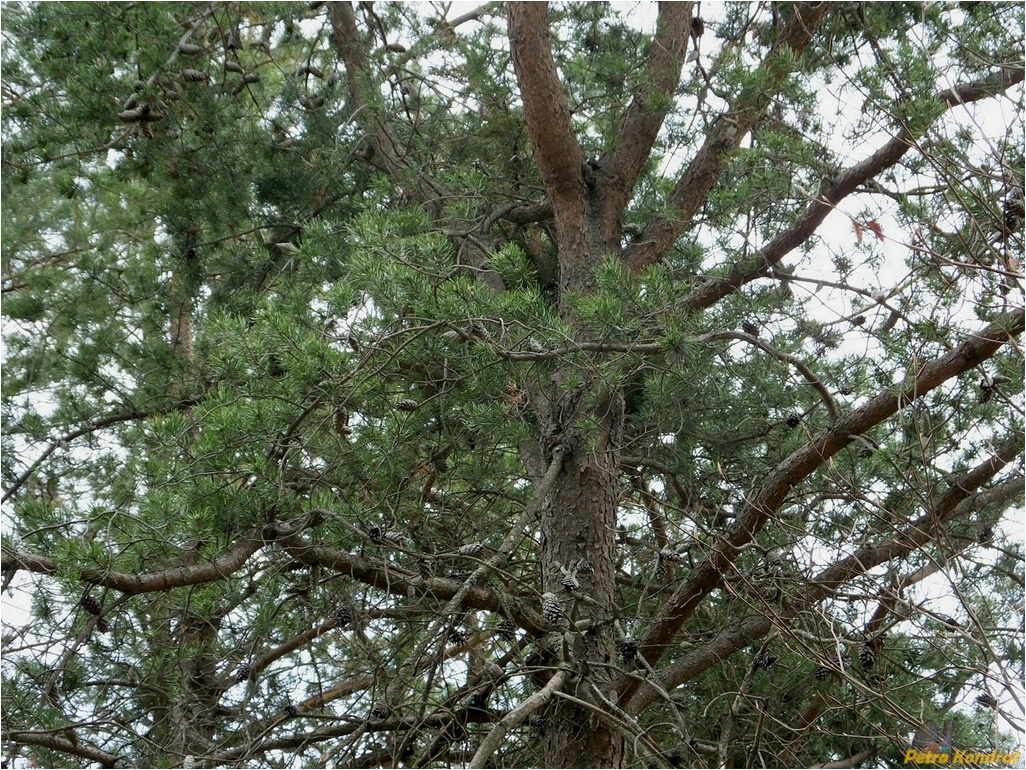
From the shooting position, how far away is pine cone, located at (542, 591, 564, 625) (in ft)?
9.74

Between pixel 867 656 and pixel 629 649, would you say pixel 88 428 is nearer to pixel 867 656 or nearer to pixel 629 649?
pixel 629 649

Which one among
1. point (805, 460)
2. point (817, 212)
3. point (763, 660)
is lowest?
point (763, 660)

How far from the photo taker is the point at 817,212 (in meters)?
3.54

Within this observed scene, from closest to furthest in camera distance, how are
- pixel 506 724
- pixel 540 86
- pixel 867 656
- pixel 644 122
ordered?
pixel 506 724
pixel 867 656
pixel 540 86
pixel 644 122

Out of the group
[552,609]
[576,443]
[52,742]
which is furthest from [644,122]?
[52,742]

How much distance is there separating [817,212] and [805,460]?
103 cm

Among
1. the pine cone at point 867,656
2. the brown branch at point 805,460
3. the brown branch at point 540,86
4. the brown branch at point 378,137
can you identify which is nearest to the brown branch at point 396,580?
the brown branch at point 805,460

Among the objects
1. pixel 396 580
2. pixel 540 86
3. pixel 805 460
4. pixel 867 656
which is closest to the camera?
pixel 867 656

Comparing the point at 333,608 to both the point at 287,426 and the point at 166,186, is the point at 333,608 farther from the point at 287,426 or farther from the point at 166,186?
the point at 166,186

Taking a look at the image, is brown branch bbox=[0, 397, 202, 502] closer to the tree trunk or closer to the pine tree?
the pine tree

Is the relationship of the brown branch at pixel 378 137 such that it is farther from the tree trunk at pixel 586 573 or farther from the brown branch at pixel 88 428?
the brown branch at pixel 88 428

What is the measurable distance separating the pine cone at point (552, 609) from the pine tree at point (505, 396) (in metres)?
0.01

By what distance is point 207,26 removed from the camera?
4.35 meters

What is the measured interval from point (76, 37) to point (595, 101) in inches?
77.1
